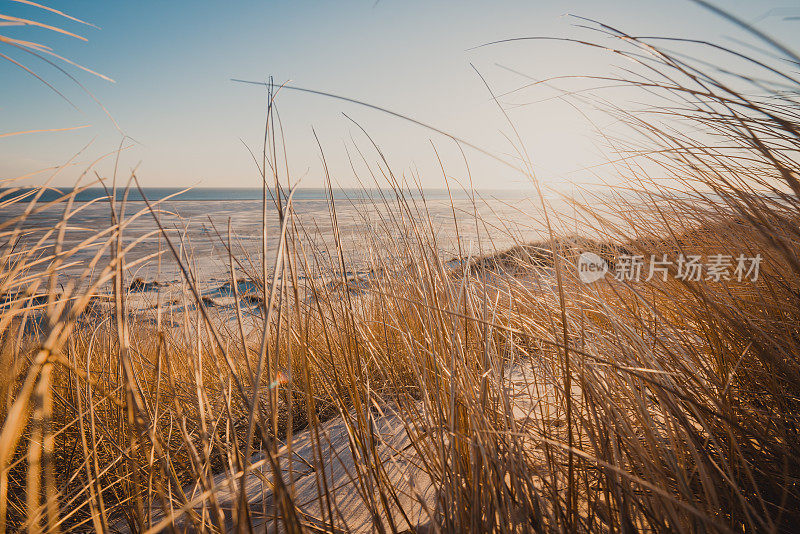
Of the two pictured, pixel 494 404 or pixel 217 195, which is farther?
pixel 217 195

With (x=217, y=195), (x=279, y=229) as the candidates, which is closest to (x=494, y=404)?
(x=279, y=229)

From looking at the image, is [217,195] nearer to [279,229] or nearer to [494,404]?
[279,229]

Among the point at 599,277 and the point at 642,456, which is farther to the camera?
the point at 599,277

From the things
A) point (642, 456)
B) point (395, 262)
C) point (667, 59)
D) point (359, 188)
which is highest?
point (667, 59)

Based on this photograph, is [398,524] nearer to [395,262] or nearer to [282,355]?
[282,355]

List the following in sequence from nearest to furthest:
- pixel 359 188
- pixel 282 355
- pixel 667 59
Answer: pixel 667 59 < pixel 282 355 < pixel 359 188

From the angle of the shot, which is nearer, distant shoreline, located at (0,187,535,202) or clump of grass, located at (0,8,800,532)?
clump of grass, located at (0,8,800,532)

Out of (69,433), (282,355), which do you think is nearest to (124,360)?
(282,355)

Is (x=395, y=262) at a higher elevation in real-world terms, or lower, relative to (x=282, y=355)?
higher

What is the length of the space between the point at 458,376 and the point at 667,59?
32.6 inches

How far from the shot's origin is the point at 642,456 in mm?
600

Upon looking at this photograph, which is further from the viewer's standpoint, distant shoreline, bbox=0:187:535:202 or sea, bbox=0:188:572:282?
distant shoreline, bbox=0:187:535:202

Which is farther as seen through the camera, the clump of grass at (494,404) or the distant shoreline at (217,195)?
the distant shoreline at (217,195)

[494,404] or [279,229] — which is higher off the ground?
[279,229]
